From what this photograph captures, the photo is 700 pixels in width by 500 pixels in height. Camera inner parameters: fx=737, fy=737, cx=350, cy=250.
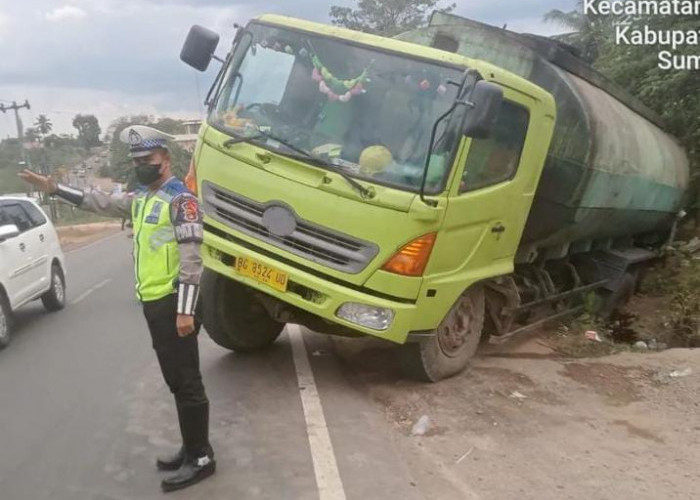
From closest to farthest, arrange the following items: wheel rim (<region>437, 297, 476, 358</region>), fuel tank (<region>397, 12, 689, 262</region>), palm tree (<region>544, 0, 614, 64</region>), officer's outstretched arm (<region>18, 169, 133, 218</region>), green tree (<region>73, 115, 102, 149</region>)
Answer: officer's outstretched arm (<region>18, 169, 133, 218</region>) → wheel rim (<region>437, 297, 476, 358</region>) → fuel tank (<region>397, 12, 689, 262</region>) → palm tree (<region>544, 0, 614, 64</region>) → green tree (<region>73, 115, 102, 149</region>)

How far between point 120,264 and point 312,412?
12926 millimetres

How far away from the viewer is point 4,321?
7.72 m

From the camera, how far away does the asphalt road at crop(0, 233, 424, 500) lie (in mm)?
3998

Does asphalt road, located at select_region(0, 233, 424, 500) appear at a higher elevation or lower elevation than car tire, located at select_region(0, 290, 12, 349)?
higher

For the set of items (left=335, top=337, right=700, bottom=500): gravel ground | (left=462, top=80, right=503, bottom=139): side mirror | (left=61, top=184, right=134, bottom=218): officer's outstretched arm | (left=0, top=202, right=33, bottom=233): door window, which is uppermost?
(left=462, top=80, right=503, bottom=139): side mirror

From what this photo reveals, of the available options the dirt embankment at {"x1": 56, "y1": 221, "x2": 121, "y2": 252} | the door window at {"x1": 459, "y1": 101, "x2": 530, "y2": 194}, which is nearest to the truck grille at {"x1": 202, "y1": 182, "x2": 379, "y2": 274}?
the door window at {"x1": 459, "y1": 101, "x2": 530, "y2": 194}

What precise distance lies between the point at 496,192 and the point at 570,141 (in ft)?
4.57

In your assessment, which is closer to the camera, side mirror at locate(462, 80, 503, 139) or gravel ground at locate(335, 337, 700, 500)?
gravel ground at locate(335, 337, 700, 500)

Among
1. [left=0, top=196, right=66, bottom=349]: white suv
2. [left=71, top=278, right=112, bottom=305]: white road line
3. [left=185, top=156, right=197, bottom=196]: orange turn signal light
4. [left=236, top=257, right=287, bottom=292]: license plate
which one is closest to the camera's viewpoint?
[left=236, top=257, right=287, bottom=292]: license plate

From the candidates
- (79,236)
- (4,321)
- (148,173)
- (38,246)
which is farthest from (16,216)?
(79,236)

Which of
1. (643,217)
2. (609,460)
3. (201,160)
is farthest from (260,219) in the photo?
(643,217)

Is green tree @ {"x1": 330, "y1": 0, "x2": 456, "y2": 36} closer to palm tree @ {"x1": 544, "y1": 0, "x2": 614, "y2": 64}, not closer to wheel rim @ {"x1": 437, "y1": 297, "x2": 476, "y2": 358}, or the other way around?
palm tree @ {"x1": 544, "y1": 0, "x2": 614, "y2": 64}

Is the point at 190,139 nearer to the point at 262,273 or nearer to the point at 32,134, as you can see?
the point at 262,273

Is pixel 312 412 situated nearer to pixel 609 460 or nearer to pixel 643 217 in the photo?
pixel 609 460
